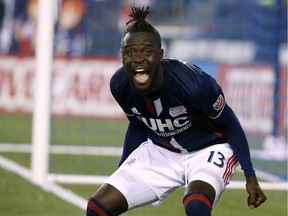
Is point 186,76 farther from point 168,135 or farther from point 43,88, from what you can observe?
point 43,88

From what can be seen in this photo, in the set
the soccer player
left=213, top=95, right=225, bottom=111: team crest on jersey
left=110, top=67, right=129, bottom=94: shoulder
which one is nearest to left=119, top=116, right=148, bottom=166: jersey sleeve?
the soccer player

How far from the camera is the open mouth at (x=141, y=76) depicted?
5512mm

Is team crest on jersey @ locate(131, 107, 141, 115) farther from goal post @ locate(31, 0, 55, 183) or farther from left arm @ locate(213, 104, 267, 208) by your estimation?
goal post @ locate(31, 0, 55, 183)

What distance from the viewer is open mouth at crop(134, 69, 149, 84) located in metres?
5.51

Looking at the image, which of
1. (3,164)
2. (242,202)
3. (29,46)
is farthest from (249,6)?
(29,46)

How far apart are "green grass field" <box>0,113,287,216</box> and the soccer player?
6.82 ft

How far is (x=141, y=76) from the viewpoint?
5531 mm

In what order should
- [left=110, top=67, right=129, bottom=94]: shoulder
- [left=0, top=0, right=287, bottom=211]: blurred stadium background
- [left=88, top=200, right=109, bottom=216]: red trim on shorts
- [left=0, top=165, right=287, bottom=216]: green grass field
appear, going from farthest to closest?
1. [left=0, top=0, right=287, bottom=211]: blurred stadium background
2. [left=0, top=165, right=287, bottom=216]: green grass field
3. [left=110, top=67, right=129, bottom=94]: shoulder
4. [left=88, top=200, right=109, bottom=216]: red trim on shorts

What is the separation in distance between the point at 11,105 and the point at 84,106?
2.45 m

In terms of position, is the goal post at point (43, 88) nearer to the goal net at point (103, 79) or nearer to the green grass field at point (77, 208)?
the goal net at point (103, 79)

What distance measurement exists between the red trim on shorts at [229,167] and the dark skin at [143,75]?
0.18 m

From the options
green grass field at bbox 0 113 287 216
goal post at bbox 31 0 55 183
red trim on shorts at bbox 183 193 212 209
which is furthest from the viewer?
goal post at bbox 31 0 55 183

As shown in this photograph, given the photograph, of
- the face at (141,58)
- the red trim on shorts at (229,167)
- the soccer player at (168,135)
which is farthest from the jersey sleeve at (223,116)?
the face at (141,58)

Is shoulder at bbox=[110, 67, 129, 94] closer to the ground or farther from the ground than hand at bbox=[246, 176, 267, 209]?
farther from the ground
